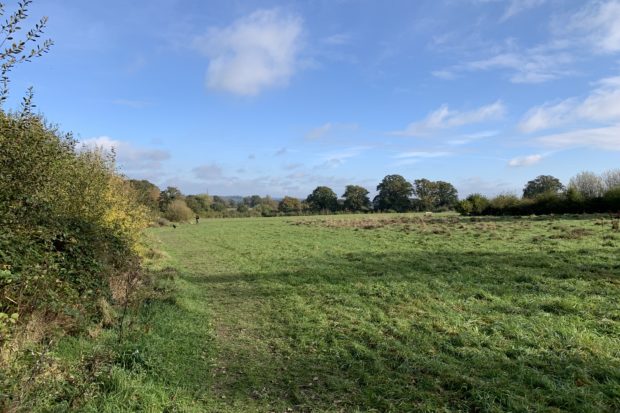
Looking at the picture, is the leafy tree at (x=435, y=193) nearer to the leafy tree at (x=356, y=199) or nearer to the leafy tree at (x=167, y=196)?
the leafy tree at (x=356, y=199)

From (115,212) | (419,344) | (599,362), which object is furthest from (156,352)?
(115,212)

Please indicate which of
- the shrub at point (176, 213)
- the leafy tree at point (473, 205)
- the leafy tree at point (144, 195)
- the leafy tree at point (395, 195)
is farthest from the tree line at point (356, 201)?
the leafy tree at point (144, 195)

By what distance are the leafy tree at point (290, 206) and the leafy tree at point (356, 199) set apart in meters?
12.0

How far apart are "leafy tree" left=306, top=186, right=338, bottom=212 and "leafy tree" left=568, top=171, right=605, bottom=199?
55.6 meters

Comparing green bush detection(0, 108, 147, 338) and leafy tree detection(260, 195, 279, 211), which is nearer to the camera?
green bush detection(0, 108, 147, 338)

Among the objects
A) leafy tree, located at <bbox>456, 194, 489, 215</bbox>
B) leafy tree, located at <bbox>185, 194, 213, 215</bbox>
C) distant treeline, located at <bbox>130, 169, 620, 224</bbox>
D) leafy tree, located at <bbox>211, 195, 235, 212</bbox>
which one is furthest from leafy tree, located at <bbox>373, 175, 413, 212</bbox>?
leafy tree, located at <bbox>185, 194, 213, 215</bbox>

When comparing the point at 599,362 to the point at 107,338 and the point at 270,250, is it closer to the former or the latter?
the point at 107,338

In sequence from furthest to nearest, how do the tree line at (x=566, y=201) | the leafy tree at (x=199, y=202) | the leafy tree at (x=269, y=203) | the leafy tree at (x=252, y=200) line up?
the leafy tree at (x=252, y=200)
the leafy tree at (x=269, y=203)
the leafy tree at (x=199, y=202)
the tree line at (x=566, y=201)

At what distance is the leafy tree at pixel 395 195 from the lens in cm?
9531

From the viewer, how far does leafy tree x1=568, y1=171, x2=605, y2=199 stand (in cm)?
4878

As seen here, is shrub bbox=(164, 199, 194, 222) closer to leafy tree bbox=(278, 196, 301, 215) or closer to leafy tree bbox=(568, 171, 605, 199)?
leafy tree bbox=(278, 196, 301, 215)

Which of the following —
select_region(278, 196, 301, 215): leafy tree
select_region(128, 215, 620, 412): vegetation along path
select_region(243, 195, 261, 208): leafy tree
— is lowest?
select_region(128, 215, 620, 412): vegetation along path

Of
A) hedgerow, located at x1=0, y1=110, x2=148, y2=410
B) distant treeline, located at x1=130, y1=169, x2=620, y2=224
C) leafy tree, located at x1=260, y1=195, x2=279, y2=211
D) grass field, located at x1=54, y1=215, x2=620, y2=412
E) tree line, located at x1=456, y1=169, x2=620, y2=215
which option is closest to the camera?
grass field, located at x1=54, y1=215, x2=620, y2=412

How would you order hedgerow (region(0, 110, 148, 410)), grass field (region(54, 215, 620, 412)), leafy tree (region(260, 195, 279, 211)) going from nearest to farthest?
grass field (region(54, 215, 620, 412)), hedgerow (region(0, 110, 148, 410)), leafy tree (region(260, 195, 279, 211))
